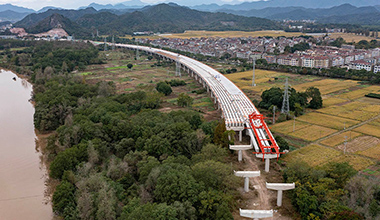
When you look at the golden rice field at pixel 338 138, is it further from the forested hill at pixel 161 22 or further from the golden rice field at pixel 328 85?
the forested hill at pixel 161 22

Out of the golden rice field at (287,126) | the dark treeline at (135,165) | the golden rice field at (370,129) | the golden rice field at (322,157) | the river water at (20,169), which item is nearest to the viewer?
the dark treeline at (135,165)

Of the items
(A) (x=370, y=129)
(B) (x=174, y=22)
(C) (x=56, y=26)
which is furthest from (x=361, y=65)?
(B) (x=174, y=22)

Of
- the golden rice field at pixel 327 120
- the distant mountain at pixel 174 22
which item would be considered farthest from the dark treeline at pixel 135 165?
the distant mountain at pixel 174 22

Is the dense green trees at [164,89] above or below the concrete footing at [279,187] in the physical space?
above

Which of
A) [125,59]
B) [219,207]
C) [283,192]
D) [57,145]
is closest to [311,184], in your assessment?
[283,192]

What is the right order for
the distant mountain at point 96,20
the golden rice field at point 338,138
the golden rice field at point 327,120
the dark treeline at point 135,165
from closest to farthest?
the dark treeline at point 135,165
the golden rice field at point 338,138
the golden rice field at point 327,120
the distant mountain at point 96,20

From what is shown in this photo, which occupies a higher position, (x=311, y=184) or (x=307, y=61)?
(x=307, y=61)

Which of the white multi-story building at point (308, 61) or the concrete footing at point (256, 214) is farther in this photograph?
the white multi-story building at point (308, 61)

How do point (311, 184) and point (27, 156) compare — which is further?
point (27, 156)

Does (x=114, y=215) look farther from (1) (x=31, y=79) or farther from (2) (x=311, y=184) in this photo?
(1) (x=31, y=79)
